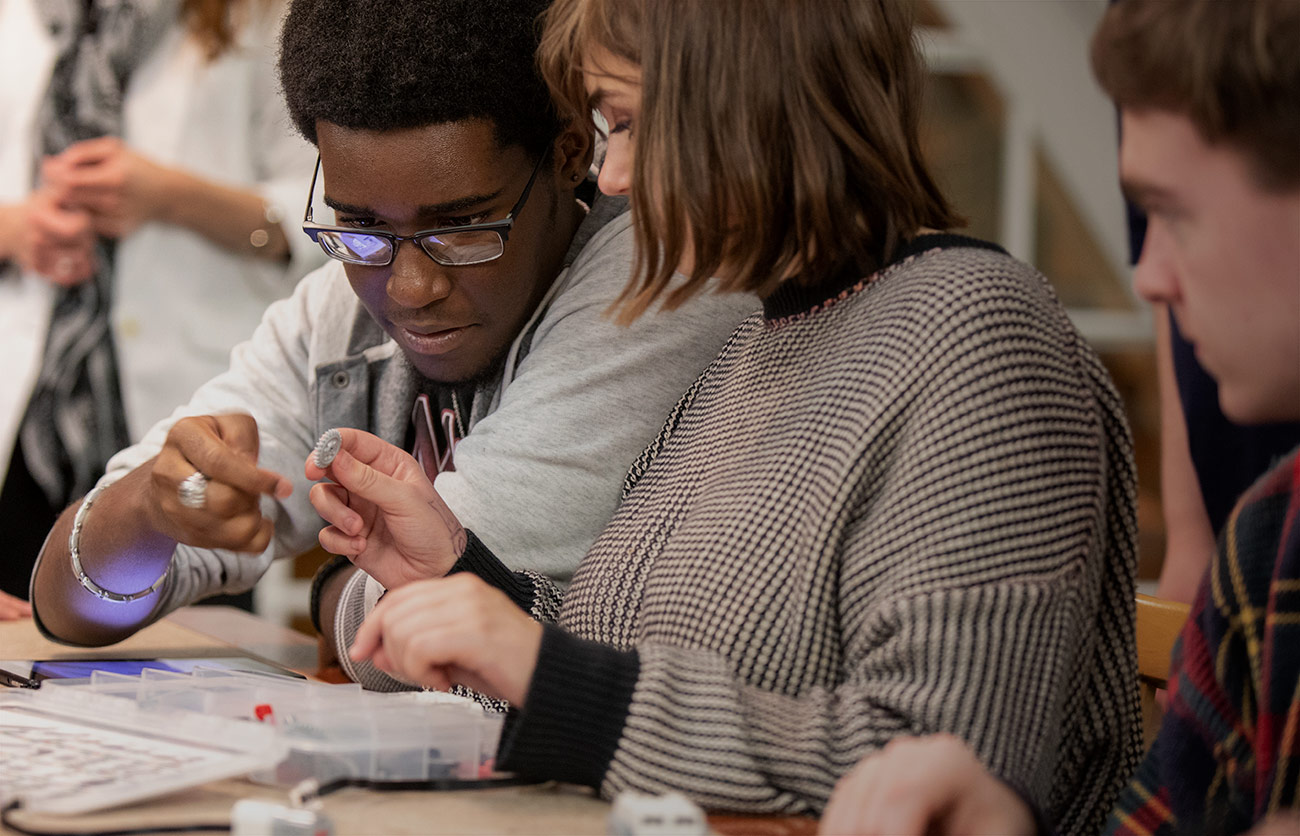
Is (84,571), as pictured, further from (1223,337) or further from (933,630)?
(1223,337)

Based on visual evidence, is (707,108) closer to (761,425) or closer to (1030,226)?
(761,425)

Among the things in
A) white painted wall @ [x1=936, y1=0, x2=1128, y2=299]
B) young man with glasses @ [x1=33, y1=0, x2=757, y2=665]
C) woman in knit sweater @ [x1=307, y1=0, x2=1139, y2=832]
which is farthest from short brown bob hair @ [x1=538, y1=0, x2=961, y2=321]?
white painted wall @ [x1=936, y1=0, x2=1128, y2=299]

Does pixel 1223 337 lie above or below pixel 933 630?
above

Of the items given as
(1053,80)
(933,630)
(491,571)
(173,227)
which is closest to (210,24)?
(173,227)

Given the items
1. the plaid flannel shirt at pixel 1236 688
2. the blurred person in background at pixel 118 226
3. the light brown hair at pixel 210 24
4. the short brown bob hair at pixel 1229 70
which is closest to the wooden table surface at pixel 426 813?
the plaid flannel shirt at pixel 1236 688

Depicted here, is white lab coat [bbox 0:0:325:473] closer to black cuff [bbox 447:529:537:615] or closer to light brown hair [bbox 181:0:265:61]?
light brown hair [bbox 181:0:265:61]

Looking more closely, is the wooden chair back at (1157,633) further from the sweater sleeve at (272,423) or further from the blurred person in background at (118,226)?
the blurred person in background at (118,226)

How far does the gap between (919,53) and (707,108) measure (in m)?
0.20

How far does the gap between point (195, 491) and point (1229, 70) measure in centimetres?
80

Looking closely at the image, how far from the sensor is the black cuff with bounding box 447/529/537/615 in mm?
1137

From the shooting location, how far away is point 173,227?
6.76ft

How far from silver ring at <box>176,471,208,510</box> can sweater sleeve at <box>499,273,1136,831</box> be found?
415 mm

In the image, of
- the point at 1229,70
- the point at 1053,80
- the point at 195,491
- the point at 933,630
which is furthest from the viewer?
the point at 1053,80

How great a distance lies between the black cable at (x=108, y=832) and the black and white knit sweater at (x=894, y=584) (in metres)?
0.17
